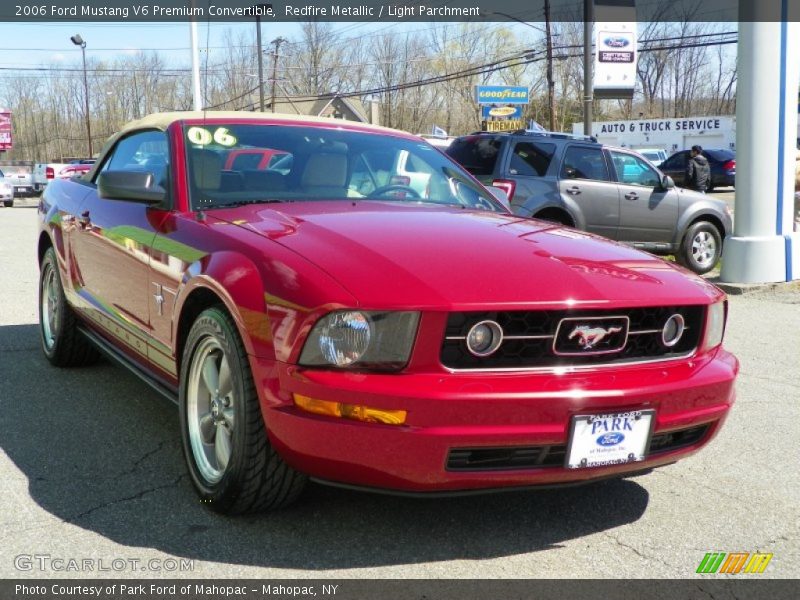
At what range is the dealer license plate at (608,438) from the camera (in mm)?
2746

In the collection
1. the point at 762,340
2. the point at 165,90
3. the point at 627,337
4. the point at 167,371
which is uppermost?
the point at 165,90

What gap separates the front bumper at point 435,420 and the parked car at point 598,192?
7.53 meters

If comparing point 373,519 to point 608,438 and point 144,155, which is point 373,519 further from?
point 144,155

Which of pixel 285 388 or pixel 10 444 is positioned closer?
pixel 285 388

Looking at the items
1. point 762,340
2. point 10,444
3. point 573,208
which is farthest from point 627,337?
point 573,208

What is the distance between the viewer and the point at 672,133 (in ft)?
163

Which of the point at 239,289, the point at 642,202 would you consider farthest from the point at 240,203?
the point at 642,202

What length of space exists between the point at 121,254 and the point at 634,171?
29.6 ft

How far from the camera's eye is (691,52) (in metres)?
71.6

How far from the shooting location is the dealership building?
4738 cm

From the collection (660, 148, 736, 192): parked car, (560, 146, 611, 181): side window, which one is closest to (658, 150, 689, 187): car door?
(660, 148, 736, 192): parked car

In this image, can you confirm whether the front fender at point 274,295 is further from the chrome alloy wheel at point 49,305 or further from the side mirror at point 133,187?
the chrome alloy wheel at point 49,305

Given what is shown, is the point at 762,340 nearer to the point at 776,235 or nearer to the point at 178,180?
the point at 776,235

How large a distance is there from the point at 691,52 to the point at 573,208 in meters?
67.0
